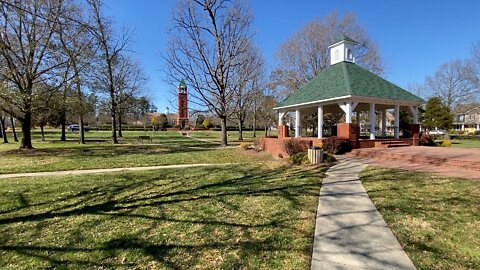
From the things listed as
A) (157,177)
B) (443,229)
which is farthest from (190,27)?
(443,229)

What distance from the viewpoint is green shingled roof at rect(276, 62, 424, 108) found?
1542 centimetres

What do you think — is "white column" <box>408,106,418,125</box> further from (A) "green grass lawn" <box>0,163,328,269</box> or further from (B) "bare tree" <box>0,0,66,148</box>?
(B) "bare tree" <box>0,0,66,148</box>

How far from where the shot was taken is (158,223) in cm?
459

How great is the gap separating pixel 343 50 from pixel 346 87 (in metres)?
5.21

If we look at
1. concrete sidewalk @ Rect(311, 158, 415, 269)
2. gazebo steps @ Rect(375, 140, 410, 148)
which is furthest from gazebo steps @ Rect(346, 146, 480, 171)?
concrete sidewalk @ Rect(311, 158, 415, 269)

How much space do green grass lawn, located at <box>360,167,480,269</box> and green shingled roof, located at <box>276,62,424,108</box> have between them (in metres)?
8.33

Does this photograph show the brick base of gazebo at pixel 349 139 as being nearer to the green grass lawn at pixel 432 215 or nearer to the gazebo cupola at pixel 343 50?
the green grass lawn at pixel 432 215

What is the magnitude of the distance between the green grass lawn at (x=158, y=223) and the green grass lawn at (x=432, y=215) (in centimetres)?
138

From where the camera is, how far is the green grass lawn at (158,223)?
11.1ft

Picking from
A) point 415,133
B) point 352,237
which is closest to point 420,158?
point 415,133

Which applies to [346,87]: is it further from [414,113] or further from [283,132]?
[414,113]

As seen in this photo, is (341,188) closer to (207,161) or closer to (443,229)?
(443,229)

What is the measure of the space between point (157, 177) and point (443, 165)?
1026 centimetres

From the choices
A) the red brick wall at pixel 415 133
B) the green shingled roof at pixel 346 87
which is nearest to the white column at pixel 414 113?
the red brick wall at pixel 415 133
